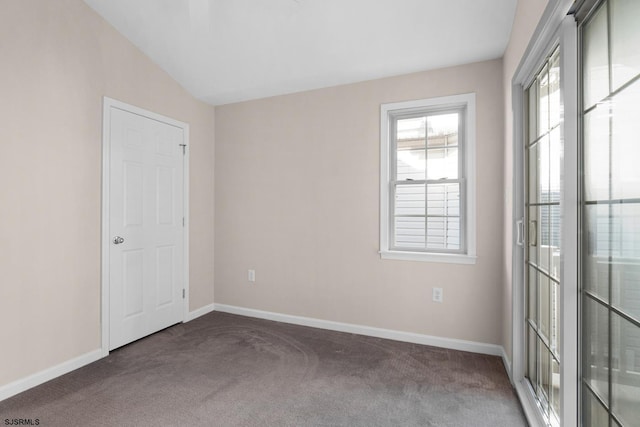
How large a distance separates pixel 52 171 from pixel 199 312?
2.09 meters

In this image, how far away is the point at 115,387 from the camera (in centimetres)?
235

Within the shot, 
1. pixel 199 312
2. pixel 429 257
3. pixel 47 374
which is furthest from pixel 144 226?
pixel 429 257

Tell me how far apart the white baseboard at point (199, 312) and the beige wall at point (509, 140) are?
3.10 metres

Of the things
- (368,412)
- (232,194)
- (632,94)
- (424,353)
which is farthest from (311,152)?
(632,94)

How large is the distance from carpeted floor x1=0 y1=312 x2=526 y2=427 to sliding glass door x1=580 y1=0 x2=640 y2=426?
3.36 ft

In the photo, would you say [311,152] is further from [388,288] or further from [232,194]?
[388,288]

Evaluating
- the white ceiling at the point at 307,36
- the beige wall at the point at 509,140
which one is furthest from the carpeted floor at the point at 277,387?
the white ceiling at the point at 307,36

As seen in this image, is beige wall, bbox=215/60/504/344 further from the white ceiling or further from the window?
the white ceiling

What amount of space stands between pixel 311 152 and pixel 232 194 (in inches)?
44.6

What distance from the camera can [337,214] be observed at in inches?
135

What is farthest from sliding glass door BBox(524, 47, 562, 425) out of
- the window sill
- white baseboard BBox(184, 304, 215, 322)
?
white baseboard BBox(184, 304, 215, 322)

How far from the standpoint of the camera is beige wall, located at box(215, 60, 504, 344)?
2877 millimetres

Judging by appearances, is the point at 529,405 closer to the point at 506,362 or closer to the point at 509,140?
the point at 506,362

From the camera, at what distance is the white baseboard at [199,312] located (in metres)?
3.74
